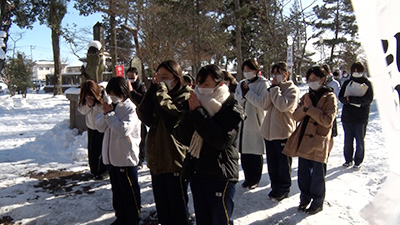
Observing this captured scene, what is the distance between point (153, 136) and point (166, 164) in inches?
12.7

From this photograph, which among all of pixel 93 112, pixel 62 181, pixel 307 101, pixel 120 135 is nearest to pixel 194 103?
pixel 120 135

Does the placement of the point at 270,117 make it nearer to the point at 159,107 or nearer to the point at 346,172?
the point at 159,107

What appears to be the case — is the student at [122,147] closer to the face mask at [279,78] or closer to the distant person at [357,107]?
the face mask at [279,78]

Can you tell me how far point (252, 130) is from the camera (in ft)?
14.3

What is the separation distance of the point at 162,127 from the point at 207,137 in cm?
79

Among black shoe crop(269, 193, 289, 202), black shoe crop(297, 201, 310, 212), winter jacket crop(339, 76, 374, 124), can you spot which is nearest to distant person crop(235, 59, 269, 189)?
black shoe crop(269, 193, 289, 202)

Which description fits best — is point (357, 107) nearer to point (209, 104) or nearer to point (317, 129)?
point (317, 129)

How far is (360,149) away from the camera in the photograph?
519cm

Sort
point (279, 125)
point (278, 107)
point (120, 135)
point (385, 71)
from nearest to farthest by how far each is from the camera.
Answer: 1. point (385, 71)
2. point (120, 135)
3. point (278, 107)
4. point (279, 125)

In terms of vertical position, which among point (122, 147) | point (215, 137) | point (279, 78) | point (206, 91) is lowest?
point (122, 147)

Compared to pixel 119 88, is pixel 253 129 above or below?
below

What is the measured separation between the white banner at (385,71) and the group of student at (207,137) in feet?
Result: 4.18

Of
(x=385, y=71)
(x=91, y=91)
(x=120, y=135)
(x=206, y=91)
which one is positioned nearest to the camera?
(x=385, y=71)

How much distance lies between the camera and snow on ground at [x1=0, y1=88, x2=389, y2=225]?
3.58 metres
